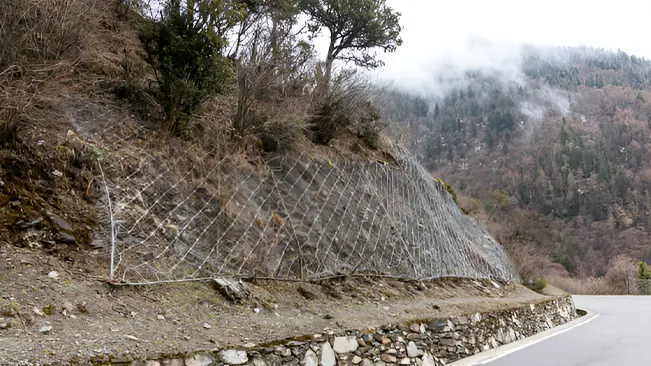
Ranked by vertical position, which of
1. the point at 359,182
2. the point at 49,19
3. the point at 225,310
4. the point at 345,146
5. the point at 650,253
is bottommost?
the point at 650,253

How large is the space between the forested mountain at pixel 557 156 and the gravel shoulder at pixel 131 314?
859cm

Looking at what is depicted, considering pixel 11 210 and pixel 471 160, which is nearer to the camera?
pixel 11 210

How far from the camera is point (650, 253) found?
210 ft

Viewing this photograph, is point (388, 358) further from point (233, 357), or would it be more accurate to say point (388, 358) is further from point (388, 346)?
point (233, 357)

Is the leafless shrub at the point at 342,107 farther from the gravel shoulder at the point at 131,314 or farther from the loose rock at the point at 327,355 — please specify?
the loose rock at the point at 327,355

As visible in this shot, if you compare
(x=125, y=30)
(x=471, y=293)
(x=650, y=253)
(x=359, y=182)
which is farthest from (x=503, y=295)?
(x=650, y=253)

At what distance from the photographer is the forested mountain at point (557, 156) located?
2248 inches

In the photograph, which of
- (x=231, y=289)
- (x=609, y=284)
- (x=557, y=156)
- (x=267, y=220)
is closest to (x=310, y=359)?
(x=231, y=289)

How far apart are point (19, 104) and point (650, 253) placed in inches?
2994

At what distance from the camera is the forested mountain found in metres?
57.1

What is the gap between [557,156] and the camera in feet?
295

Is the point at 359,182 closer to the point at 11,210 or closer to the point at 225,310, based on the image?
the point at 225,310

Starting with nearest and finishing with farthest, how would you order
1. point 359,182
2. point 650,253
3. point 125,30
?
point 125,30
point 359,182
point 650,253

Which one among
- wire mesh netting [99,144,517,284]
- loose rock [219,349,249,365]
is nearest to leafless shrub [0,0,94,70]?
wire mesh netting [99,144,517,284]
